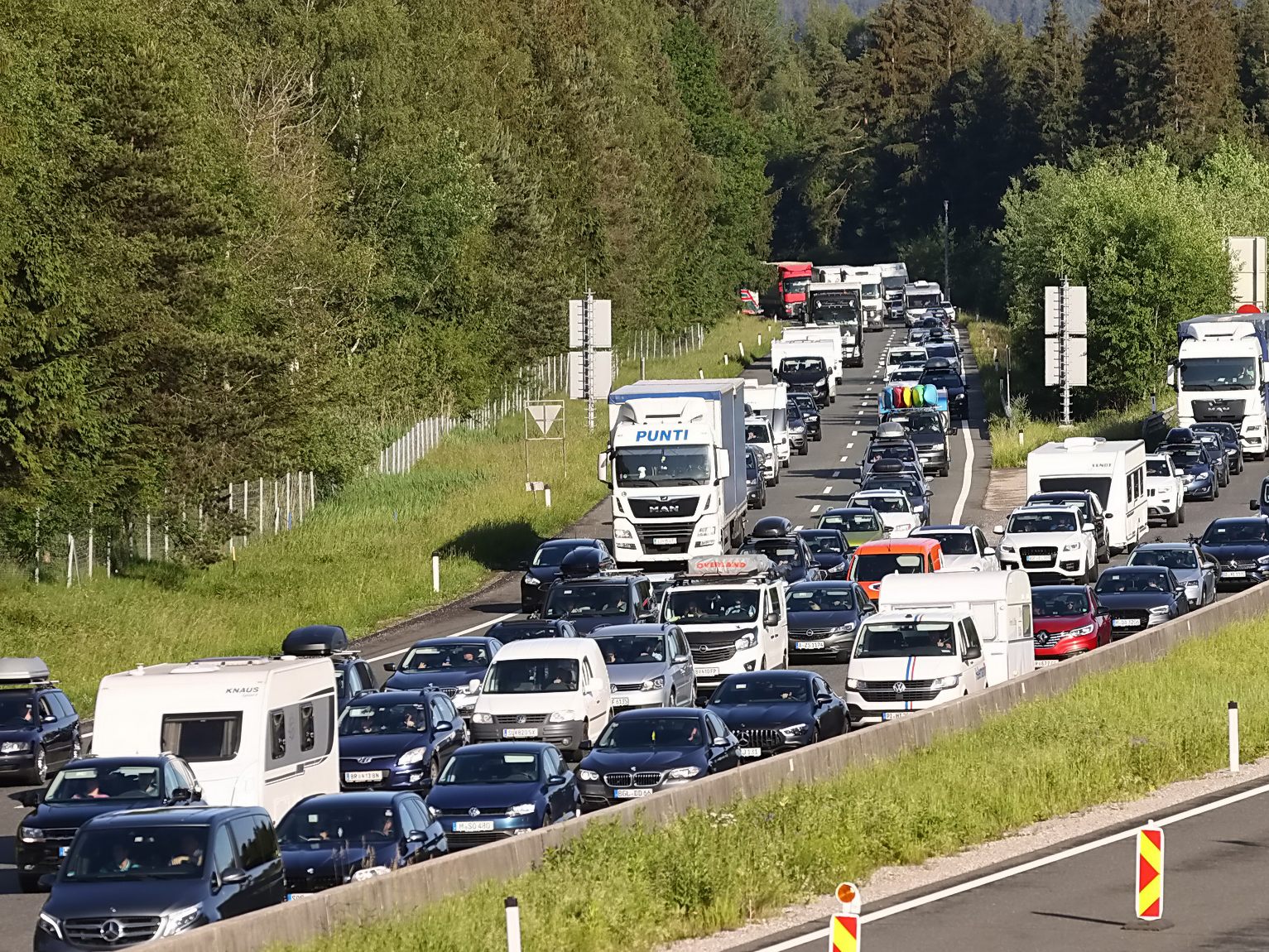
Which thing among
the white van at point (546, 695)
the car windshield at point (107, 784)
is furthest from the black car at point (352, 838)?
the white van at point (546, 695)

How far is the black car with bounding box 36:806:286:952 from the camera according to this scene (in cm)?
1861

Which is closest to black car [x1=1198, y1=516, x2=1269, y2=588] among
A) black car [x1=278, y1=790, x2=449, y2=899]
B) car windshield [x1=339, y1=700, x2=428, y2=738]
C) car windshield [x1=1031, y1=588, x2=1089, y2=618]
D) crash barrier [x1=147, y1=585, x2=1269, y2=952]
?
car windshield [x1=1031, y1=588, x2=1089, y2=618]

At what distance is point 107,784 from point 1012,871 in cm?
969

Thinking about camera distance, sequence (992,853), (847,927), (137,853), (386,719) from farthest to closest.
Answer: (386,719) < (992,853) < (137,853) < (847,927)

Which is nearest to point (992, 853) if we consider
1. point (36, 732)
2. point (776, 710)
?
point (776, 710)

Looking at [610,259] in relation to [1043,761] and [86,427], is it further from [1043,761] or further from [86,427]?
[1043,761]

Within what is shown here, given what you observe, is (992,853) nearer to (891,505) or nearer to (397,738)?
(397,738)

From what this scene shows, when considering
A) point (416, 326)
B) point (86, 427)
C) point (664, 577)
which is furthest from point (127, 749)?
point (416, 326)

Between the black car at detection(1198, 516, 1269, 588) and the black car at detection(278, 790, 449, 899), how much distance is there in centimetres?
2998

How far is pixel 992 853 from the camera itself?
24203 mm

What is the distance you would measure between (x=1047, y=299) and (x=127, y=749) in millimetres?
52450

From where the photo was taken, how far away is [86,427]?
49250mm

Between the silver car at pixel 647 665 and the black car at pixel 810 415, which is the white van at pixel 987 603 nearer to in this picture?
the silver car at pixel 647 665

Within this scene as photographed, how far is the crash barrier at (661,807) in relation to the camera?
1781 cm
